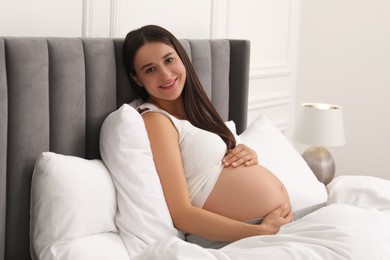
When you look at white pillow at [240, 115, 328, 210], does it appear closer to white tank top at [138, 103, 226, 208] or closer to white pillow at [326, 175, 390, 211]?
white pillow at [326, 175, 390, 211]

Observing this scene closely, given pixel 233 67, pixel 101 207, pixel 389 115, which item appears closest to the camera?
pixel 101 207

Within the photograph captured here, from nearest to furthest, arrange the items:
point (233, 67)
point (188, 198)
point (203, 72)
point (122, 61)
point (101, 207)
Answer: point (101, 207)
point (188, 198)
point (122, 61)
point (203, 72)
point (233, 67)

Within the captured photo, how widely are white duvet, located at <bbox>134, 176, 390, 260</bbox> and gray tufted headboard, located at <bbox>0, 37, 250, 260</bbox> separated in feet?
1.47

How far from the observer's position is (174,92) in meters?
2.30

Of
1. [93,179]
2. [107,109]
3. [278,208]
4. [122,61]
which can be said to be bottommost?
[278,208]

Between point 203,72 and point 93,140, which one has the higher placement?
point 203,72

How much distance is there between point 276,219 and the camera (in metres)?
2.12

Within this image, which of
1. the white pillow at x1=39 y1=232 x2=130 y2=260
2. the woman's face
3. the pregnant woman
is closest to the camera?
the white pillow at x1=39 y1=232 x2=130 y2=260

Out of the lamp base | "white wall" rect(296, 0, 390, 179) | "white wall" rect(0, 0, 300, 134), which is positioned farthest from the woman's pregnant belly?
"white wall" rect(296, 0, 390, 179)

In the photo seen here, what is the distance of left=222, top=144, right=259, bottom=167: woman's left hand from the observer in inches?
88.5

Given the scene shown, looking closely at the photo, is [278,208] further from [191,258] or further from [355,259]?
[191,258]

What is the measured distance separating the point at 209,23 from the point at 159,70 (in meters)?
0.96

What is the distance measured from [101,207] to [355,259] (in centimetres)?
74

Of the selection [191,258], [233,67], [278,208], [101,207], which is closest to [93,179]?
[101,207]
